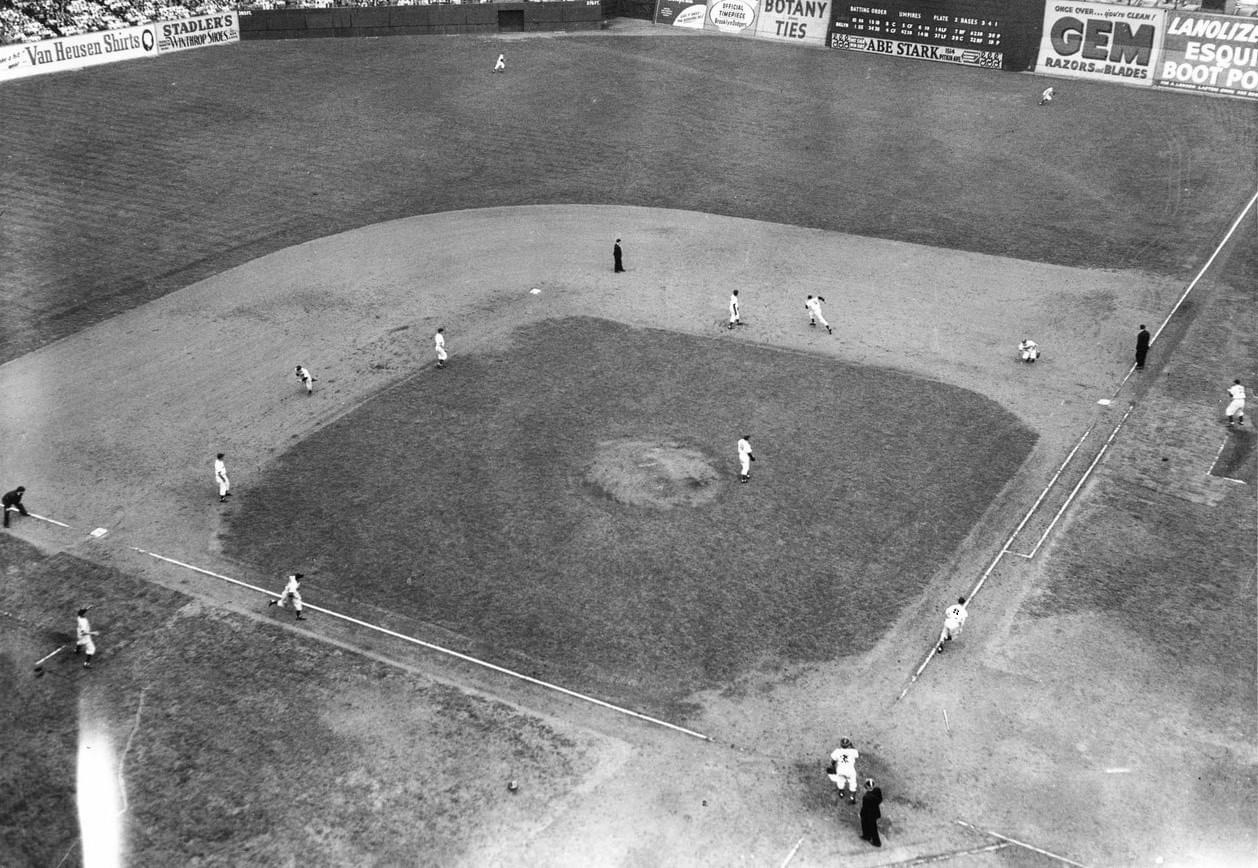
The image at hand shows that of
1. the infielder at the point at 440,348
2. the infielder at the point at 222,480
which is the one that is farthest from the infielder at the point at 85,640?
the infielder at the point at 440,348

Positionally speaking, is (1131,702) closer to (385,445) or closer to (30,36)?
(385,445)

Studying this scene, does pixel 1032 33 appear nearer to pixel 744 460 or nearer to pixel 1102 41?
pixel 1102 41

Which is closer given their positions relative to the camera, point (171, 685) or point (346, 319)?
point (171, 685)

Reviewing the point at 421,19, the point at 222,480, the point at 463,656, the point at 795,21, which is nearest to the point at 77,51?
the point at 421,19

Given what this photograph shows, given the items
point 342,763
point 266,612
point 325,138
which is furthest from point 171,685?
point 325,138

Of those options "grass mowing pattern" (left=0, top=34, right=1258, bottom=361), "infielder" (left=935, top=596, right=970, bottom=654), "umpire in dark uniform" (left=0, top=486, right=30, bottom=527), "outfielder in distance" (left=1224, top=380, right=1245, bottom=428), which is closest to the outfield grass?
"umpire in dark uniform" (left=0, top=486, right=30, bottom=527)

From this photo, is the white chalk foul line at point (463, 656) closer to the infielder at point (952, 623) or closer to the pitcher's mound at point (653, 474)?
the infielder at point (952, 623)
